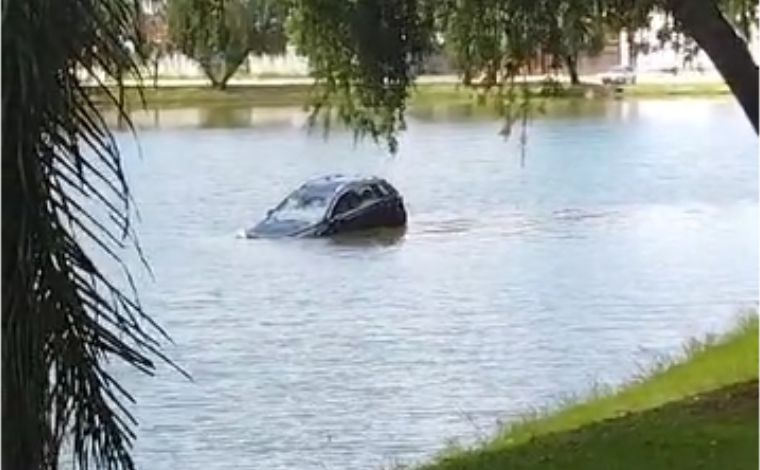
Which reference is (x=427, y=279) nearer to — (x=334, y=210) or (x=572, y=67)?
(x=334, y=210)

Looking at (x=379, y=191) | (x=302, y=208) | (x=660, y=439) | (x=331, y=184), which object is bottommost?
(x=302, y=208)

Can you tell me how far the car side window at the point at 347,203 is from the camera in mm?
14398

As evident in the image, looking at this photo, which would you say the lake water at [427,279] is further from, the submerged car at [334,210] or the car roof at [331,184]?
the car roof at [331,184]

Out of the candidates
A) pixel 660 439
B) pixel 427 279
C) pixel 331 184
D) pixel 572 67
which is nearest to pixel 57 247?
pixel 660 439

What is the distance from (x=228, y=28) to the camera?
4848 millimetres

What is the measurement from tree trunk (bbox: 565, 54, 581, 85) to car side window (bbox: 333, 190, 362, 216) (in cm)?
865

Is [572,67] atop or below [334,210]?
atop

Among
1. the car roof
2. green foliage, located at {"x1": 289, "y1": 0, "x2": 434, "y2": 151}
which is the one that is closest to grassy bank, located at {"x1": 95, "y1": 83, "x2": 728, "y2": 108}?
the car roof

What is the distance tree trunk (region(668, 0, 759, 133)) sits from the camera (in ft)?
14.1

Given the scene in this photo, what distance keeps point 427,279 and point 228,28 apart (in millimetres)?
7604

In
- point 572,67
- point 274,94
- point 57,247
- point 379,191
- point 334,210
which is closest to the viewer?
point 57,247

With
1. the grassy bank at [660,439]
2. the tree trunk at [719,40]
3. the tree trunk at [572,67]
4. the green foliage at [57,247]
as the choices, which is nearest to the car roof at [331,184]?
the grassy bank at [660,439]

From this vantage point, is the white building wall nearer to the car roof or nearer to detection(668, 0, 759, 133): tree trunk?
detection(668, 0, 759, 133): tree trunk

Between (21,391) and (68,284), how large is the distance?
4.4 inches
